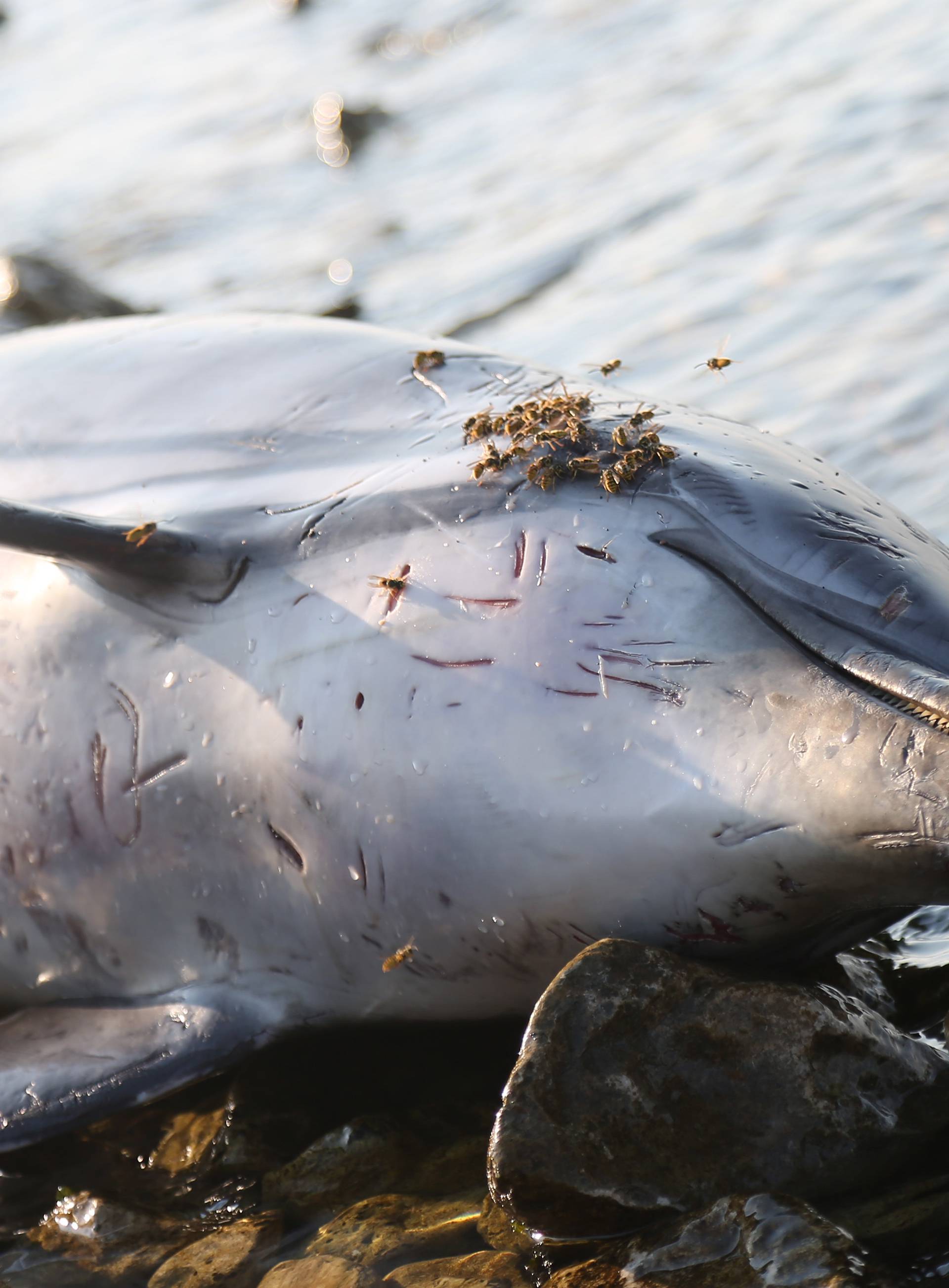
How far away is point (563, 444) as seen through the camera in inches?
132

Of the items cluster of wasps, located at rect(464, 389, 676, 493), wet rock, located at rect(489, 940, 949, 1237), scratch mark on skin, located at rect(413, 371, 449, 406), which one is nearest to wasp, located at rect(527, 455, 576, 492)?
cluster of wasps, located at rect(464, 389, 676, 493)

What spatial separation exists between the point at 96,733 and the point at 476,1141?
119 cm

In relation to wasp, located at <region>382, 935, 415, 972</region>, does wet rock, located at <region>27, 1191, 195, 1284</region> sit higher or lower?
lower

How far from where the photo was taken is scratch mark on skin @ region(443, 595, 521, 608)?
3180 mm

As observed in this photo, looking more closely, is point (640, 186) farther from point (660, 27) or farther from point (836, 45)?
point (660, 27)

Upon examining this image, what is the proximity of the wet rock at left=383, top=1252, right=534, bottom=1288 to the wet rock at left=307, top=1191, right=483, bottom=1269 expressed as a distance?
0.03 meters

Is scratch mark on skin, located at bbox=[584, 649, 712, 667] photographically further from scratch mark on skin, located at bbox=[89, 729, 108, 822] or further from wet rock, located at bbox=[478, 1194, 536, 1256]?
scratch mark on skin, located at bbox=[89, 729, 108, 822]

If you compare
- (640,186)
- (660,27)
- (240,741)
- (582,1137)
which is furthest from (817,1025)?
(660,27)

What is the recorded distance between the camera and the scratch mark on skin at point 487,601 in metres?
3.18

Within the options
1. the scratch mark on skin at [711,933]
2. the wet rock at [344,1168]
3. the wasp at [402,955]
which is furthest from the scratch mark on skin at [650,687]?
the wet rock at [344,1168]

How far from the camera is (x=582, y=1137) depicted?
9.51 ft

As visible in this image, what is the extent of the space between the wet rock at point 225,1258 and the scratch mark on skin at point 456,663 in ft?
3.71

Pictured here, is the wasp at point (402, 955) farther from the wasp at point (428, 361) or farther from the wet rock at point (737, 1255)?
the wasp at point (428, 361)

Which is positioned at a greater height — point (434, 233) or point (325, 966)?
point (434, 233)
